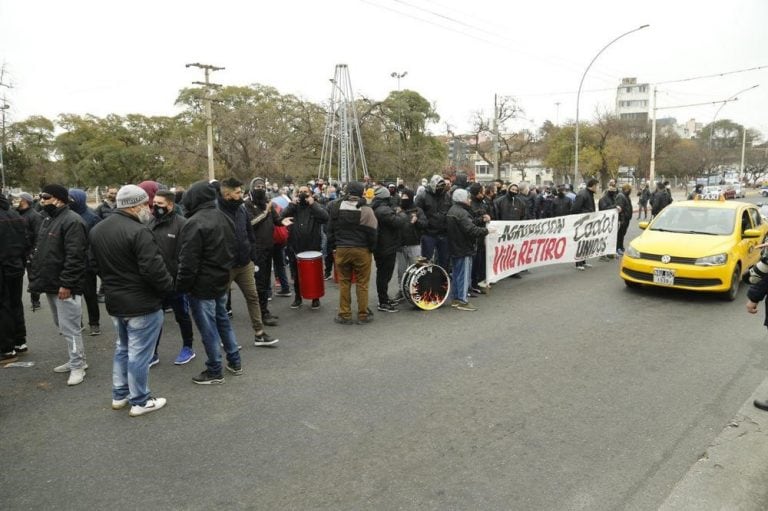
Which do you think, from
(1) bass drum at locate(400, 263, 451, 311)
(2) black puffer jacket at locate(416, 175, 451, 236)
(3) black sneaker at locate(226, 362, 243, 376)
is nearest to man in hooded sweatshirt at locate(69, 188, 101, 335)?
(3) black sneaker at locate(226, 362, 243, 376)

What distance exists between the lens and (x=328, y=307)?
8.45 metres

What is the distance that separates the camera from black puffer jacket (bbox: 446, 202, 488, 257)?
8188mm

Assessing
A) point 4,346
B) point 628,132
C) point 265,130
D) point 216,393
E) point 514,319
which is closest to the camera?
point 216,393

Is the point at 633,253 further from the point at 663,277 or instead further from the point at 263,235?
the point at 263,235

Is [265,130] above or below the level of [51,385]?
above

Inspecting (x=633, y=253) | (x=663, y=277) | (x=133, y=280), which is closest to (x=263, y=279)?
(x=133, y=280)

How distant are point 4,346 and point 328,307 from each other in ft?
13.7

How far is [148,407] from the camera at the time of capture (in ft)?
15.2

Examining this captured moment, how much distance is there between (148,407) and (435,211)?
17.8 ft

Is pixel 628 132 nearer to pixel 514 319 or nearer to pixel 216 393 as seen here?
pixel 514 319

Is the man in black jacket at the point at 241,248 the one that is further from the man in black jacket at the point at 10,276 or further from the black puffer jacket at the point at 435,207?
the black puffer jacket at the point at 435,207

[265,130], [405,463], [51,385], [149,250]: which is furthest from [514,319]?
[265,130]

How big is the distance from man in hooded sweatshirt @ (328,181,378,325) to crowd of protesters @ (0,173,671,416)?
0.02m

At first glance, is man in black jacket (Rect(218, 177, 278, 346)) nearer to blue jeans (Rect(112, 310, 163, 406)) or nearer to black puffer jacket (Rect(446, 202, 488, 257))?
blue jeans (Rect(112, 310, 163, 406))
